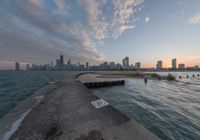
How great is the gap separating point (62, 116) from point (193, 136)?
8.41m

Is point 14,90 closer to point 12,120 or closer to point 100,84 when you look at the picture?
point 100,84

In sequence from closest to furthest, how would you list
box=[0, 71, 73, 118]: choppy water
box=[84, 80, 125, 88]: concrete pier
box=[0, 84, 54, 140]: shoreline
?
box=[0, 84, 54, 140]: shoreline
box=[0, 71, 73, 118]: choppy water
box=[84, 80, 125, 88]: concrete pier

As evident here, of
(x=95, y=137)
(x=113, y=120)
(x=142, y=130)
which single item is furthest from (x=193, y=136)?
(x=95, y=137)

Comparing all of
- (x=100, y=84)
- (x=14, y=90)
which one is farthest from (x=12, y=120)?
(x=100, y=84)

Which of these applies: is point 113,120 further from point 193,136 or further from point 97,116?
point 193,136

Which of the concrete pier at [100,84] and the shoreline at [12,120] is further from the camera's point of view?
the concrete pier at [100,84]

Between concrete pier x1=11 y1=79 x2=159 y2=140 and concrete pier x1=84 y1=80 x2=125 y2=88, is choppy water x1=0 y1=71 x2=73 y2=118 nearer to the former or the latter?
concrete pier x1=11 y1=79 x2=159 y2=140

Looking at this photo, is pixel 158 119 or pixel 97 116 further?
pixel 158 119

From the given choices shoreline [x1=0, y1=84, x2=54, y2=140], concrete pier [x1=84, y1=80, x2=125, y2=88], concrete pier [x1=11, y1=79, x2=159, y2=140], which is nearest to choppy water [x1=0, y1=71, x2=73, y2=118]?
shoreline [x1=0, y1=84, x2=54, y2=140]

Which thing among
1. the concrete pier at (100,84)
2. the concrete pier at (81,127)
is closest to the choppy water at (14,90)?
the concrete pier at (81,127)

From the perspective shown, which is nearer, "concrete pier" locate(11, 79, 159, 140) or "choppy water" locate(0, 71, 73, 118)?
"concrete pier" locate(11, 79, 159, 140)

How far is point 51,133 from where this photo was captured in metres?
4.44

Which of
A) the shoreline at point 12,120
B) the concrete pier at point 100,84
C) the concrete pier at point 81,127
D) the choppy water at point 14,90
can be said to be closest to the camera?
the concrete pier at point 81,127

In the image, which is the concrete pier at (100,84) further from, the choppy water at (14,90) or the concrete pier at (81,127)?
the concrete pier at (81,127)
